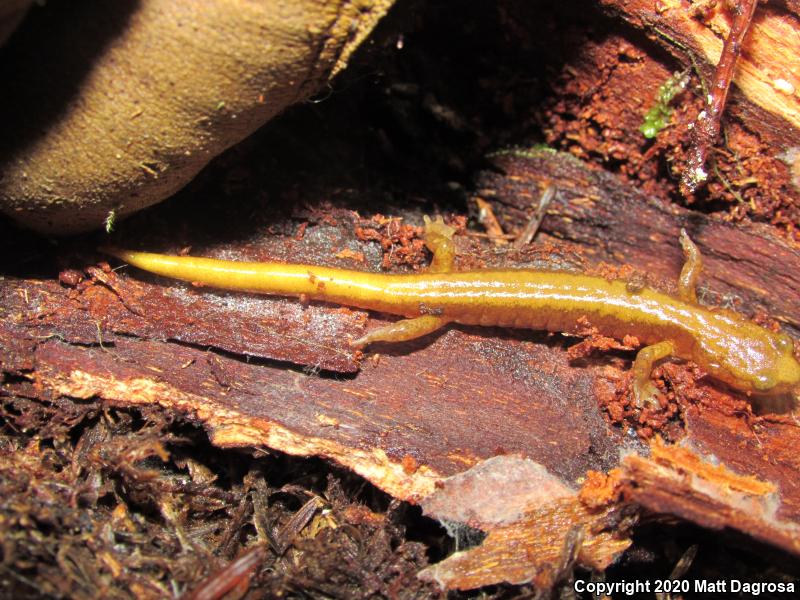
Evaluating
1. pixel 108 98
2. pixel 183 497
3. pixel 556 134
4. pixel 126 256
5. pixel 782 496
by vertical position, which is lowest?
pixel 183 497

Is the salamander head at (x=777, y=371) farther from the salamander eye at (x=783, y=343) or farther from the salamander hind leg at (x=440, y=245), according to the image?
the salamander hind leg at (x=440, y=245)

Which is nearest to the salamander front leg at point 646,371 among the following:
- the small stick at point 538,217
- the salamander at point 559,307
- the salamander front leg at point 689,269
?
the salamander at point 559,307

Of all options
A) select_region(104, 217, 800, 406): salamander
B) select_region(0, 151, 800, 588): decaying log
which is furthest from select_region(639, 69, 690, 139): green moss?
select_region(104, 217, 800, 406): salamander

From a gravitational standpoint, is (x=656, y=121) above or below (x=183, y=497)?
above

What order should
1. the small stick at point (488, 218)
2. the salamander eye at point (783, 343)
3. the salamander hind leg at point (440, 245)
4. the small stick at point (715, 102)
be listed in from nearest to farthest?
the small stick at point (715, 102) < the salamander eye at point (783, 343) < the salamander hind leg at point (440, 245) < the small stick at point (488, 218)

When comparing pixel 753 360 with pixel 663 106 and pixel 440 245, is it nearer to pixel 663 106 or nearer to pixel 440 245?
pixel 663 106

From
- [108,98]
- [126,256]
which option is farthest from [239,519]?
→ [108,98]

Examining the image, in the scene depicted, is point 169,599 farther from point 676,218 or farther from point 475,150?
point 676,218
